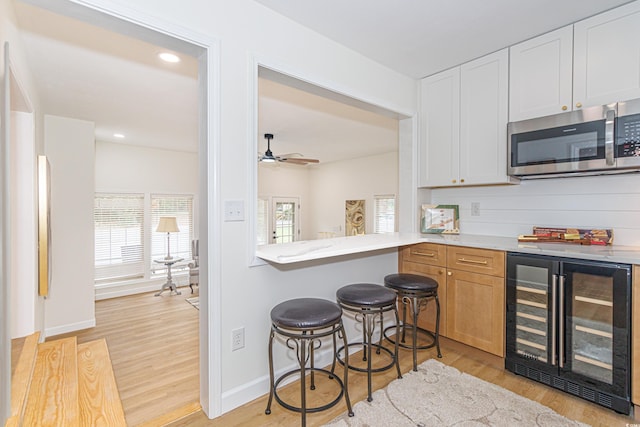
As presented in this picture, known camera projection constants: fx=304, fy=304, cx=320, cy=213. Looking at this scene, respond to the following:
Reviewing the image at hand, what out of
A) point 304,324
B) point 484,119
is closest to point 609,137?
point 484,119

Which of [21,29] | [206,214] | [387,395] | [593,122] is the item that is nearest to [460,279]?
[387,395]

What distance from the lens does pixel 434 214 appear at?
3129 millimetres

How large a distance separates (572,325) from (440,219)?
1382 mm

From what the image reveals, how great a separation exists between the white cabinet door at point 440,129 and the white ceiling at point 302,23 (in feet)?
0.57

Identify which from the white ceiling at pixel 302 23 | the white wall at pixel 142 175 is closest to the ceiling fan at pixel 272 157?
the white ceiling at pixel 302 23

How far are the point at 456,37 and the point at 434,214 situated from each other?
1584 mm

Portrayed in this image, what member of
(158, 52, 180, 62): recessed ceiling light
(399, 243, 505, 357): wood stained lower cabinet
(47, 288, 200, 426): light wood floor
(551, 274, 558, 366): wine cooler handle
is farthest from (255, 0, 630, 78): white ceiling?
(47, 288, 200, 426): light wood floor

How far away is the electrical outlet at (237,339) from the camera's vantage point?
1861mm

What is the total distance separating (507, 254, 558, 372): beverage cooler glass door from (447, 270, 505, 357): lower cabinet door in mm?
73

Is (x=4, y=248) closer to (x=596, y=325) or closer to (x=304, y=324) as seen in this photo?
(x=304, y=324)

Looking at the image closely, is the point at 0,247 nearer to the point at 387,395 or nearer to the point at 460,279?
the point at 387,395

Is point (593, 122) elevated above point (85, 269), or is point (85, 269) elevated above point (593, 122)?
point (593, 122)

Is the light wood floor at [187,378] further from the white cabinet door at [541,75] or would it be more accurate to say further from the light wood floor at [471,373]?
the white cabinet door at [541,75]

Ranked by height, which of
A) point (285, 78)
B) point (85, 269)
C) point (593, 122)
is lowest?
point (85, 269)
